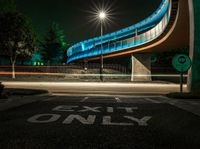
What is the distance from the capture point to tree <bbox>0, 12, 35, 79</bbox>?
1340 inches

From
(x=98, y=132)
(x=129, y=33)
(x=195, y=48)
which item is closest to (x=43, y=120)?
(x=98, y=132)

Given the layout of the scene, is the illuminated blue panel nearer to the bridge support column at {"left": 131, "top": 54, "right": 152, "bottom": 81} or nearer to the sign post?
the bridge support column at {"left": 131, "top": 54, "right": 152, "bottom": 81}

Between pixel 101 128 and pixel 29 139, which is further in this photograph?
pixel 101 128

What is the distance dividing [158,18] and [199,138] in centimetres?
3296

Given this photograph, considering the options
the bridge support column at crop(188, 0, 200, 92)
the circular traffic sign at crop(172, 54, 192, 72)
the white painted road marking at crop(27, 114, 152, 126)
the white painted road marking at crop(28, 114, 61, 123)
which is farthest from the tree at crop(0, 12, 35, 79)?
the white painted road marking at crop(27, 114, 152, 126)

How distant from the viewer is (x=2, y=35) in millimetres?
33875

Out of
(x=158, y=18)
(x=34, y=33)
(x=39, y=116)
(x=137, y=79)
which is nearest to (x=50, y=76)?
(x=34, y=33)

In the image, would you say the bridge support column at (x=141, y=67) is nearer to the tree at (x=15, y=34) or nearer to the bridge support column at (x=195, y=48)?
the tree at (x=15, y=34)

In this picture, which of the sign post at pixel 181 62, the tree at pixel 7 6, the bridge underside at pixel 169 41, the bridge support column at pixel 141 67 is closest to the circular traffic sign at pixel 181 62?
the sign post at pixel 181 62

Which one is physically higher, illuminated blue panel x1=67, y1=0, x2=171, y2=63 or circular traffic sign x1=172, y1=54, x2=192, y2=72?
illuminated blue panel x1=67, y1=0, x2=171, y2=63

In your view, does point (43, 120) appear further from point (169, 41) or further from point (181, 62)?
point (169, 41)

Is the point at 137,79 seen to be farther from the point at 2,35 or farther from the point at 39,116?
the point at 39,116

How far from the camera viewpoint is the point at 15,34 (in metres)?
34.4

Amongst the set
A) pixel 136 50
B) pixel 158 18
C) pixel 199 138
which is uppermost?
pixel 158 18
